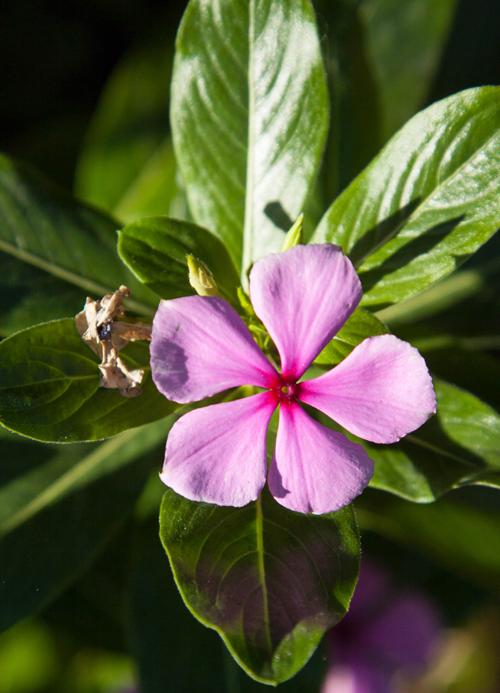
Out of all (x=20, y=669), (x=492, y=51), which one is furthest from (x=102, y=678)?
(x=492, y=51)

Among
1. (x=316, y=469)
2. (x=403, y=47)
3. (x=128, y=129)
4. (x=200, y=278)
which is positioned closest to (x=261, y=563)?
(x=316, y=469)

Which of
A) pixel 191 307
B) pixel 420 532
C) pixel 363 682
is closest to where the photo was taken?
pixel 191 307

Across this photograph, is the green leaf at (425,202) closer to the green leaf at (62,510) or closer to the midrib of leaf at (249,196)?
the midrib of leaf at (249,196)

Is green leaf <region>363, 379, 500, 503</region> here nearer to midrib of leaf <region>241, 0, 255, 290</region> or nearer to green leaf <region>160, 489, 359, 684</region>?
green leaf <region>160, 489, 359, 684</region>

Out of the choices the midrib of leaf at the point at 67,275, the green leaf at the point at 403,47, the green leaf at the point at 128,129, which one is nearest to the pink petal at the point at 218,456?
the midrib of leaf at the point at 67,275

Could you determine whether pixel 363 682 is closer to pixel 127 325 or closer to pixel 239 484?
pixel 239 484

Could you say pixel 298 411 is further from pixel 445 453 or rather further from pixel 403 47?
pixel 403 47
